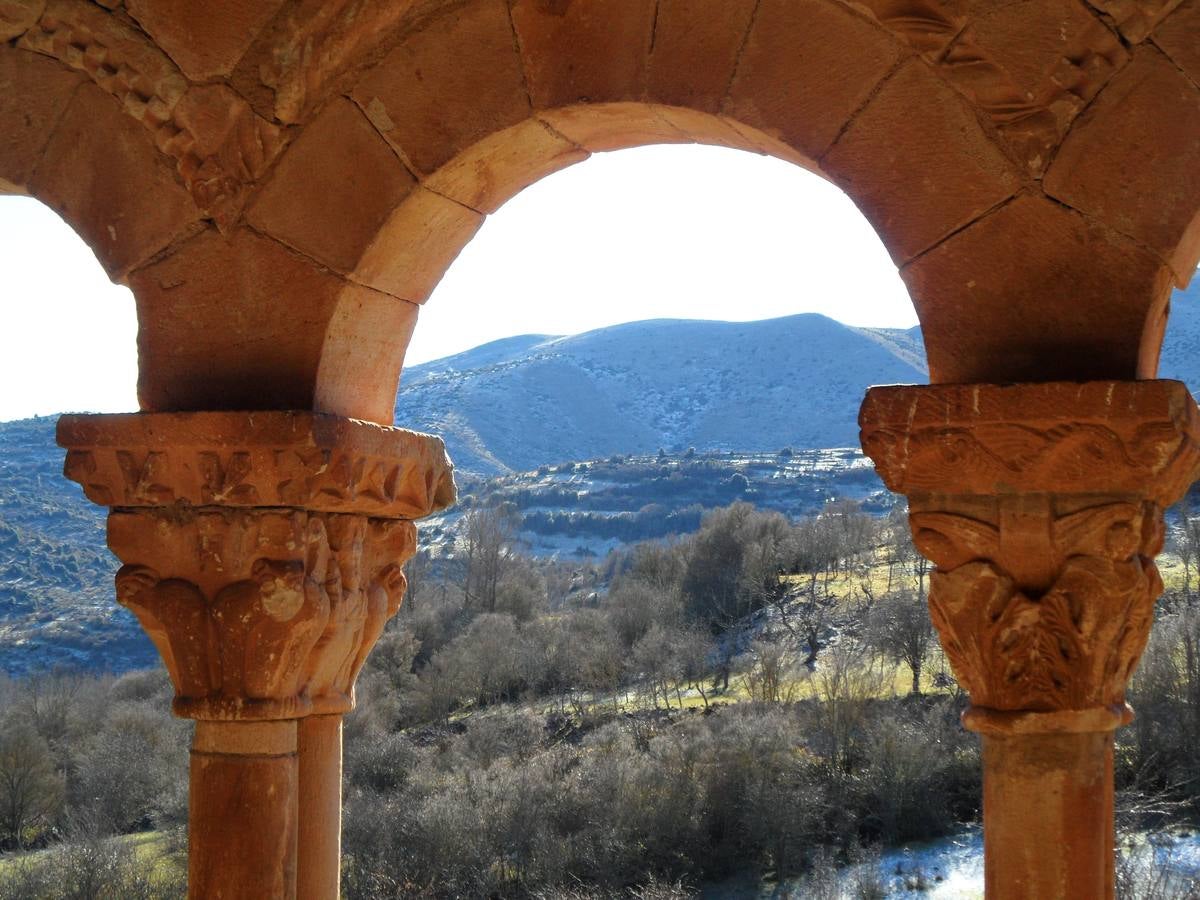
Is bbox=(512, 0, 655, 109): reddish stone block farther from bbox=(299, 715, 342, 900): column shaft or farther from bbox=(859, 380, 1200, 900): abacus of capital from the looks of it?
bbox=(299, 715, 342, 900): column shaft

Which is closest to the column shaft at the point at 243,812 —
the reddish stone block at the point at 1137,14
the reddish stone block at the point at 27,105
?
the reddish stone block at the point at 27,105

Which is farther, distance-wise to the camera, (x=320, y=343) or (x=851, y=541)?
(x=851, y=541)

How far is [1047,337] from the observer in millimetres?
2924

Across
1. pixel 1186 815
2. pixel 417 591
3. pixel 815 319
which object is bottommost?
pixel 1186 815

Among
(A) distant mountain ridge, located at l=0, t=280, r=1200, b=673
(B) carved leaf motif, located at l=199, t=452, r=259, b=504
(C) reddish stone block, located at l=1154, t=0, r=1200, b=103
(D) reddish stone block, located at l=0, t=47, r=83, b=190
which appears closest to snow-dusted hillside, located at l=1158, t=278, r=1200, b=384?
(A) distant mountain ridge, located at l=0, t=280, r=1200, b=673

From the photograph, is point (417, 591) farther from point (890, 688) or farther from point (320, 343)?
point (320, 343)

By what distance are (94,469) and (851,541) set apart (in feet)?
137

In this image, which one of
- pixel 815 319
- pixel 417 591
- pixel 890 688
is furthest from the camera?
pixel 815 319

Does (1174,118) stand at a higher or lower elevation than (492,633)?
higher

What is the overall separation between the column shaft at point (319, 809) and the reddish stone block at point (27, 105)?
169cm

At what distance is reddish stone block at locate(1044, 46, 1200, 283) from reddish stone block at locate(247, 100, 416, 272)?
1.56 meters

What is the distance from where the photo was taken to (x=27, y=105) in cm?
380

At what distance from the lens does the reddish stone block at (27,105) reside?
379 centimetres

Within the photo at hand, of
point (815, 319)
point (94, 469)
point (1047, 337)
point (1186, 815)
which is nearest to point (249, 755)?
point (94, 469)
